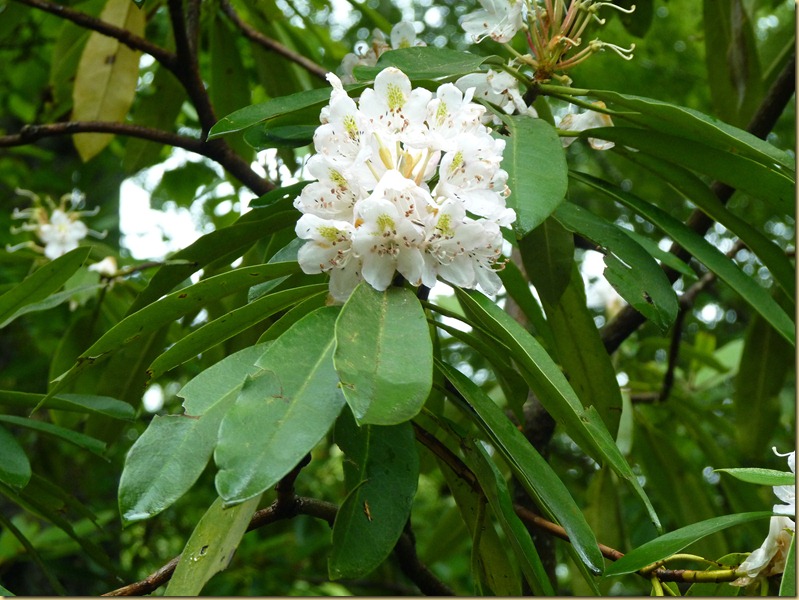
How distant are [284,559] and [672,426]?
1.47 m

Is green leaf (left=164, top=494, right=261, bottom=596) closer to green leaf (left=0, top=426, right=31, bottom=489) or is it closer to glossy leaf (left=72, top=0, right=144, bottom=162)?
green leaf (left=0, top=426, right=31, bottom=489)

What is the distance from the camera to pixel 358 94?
1027 millimetres

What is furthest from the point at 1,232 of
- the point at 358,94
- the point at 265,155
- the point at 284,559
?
the point at 358,94

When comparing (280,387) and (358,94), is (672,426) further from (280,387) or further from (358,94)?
(280,387)

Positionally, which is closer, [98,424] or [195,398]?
[195,398]

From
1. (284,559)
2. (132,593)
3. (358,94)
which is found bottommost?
(284,559)

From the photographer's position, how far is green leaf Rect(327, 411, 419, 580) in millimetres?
804

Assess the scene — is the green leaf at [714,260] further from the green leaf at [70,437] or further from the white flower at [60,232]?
the white flower at [60,232]

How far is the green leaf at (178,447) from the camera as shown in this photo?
703mm

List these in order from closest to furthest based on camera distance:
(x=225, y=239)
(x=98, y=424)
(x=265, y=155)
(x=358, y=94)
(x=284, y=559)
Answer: (x=358, y=94) < (x=225, y=239) < (x=98, y=424) < (x=265, y=155) < (x=284, y=559)

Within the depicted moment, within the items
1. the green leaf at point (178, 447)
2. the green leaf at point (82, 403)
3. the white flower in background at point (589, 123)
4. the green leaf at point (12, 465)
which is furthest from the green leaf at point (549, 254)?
the green leaf at point (12, 465)

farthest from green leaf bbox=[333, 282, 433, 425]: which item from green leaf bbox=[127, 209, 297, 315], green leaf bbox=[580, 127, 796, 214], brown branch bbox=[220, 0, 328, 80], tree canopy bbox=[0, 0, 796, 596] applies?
brown branch bbox=[220, 0, 328, 80]

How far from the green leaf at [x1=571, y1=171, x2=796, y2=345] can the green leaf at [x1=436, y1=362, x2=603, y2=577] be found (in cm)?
36

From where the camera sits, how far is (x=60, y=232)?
211 cm
